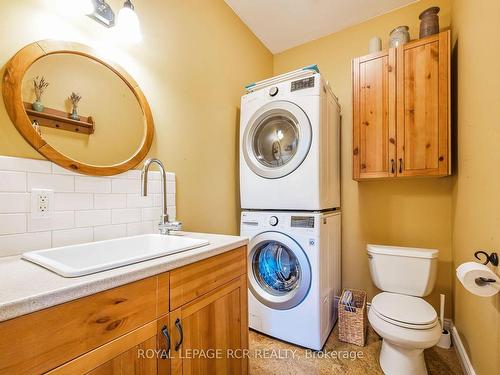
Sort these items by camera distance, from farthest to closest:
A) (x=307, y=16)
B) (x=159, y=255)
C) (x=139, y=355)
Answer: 1. (x=307, y=16)
2. (x=159, y=255)
3. (x=139, y=355)

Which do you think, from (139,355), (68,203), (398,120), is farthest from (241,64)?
(139,355)

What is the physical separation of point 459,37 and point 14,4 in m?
2.44

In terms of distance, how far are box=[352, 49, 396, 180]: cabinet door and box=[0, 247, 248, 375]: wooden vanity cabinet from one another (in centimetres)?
131

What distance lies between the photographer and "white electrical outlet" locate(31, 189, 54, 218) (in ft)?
3.06

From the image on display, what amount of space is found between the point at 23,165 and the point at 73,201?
0.22m

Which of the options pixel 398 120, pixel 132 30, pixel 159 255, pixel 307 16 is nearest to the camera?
pixel 159 255

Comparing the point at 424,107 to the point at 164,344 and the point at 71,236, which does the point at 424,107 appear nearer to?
the point at 164,344

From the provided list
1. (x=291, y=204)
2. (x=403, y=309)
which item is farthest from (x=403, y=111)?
(x=403, y=309)

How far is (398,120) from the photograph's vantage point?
5.76 feet

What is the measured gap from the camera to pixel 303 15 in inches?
85.1

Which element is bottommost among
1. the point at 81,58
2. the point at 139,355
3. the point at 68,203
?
the point at 139,355

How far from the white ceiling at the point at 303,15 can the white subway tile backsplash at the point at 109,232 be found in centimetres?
204

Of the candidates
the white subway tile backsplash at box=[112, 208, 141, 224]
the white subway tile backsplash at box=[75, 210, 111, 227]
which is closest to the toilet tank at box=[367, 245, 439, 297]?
the white subway tile backsplash at box=[112, 208, 141, 224]

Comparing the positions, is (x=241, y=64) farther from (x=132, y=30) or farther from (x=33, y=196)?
(x=33, y=196)
